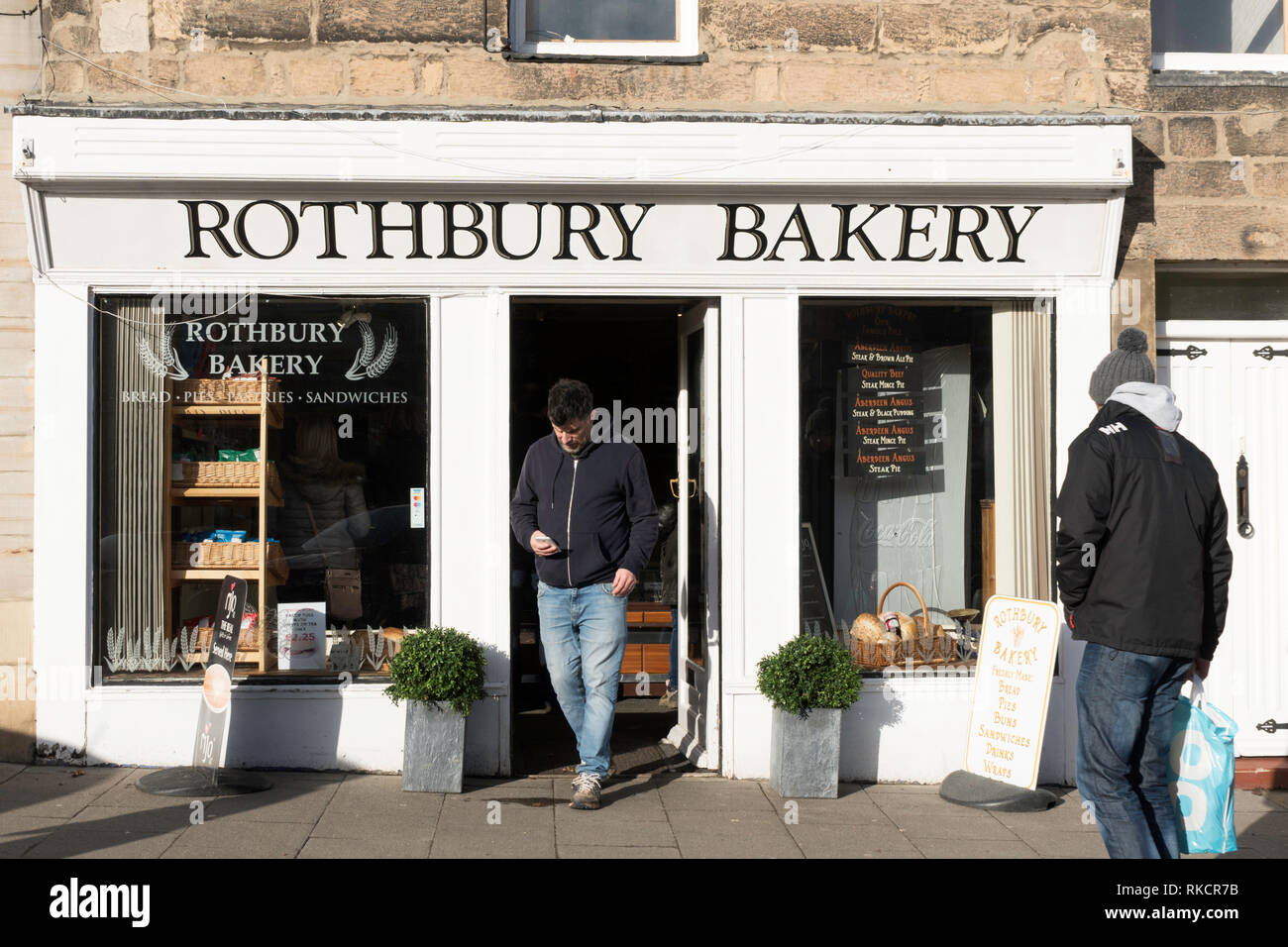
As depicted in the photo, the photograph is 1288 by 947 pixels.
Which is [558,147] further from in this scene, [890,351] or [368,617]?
[368,617]

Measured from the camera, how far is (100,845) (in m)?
5.36

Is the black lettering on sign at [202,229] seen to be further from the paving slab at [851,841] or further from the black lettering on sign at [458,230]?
the paving slab at [851,841]

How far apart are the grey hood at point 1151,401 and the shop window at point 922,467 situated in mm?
2303

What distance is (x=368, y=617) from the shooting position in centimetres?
696

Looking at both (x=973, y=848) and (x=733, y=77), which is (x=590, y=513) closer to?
(x=973, y=848)

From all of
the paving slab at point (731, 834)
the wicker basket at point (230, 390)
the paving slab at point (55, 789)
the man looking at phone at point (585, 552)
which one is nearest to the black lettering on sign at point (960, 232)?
the man looking at phone at point (585, 552)

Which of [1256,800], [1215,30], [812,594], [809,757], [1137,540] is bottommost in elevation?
[1256,800]

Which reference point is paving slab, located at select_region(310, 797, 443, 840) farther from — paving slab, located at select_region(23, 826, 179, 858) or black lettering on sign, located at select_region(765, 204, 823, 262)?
black lettering on sign, located at select_region(765, 204, 823, 262)

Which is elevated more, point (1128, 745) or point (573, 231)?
point (573, 231)

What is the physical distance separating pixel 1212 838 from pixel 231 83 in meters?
5.91

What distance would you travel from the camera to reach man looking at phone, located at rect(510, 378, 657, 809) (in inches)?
246

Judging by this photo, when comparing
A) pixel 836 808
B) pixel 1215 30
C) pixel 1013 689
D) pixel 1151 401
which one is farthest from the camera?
pixel 1215 30

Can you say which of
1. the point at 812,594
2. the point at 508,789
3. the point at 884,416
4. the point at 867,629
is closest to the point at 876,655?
the point at 867,629

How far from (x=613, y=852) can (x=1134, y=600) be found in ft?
8.09
